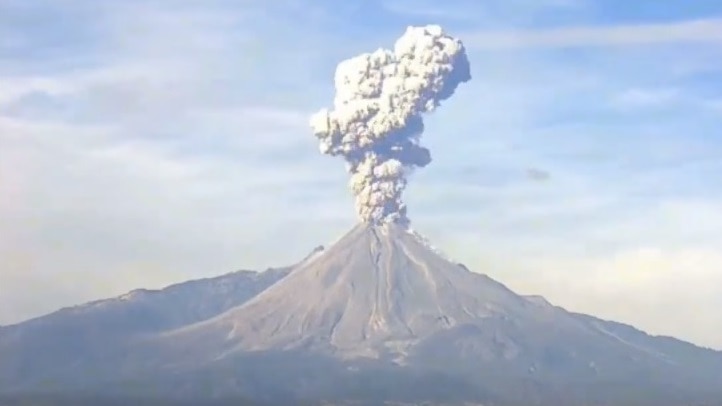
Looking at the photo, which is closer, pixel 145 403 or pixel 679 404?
pixel 145 403

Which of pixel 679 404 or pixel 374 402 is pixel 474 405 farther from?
pixel 679 404

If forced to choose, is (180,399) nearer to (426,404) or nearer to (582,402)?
(426,404)

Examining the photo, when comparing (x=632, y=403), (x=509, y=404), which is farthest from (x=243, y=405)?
(x=632, y=403)

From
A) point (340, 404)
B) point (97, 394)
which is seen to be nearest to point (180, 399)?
point (97, 394)

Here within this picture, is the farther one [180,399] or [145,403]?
[180,399]

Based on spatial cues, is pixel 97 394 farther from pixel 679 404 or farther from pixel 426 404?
pixel 679 404

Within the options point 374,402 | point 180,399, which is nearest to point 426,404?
point 374,402

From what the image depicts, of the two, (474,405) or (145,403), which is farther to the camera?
(474,405)
